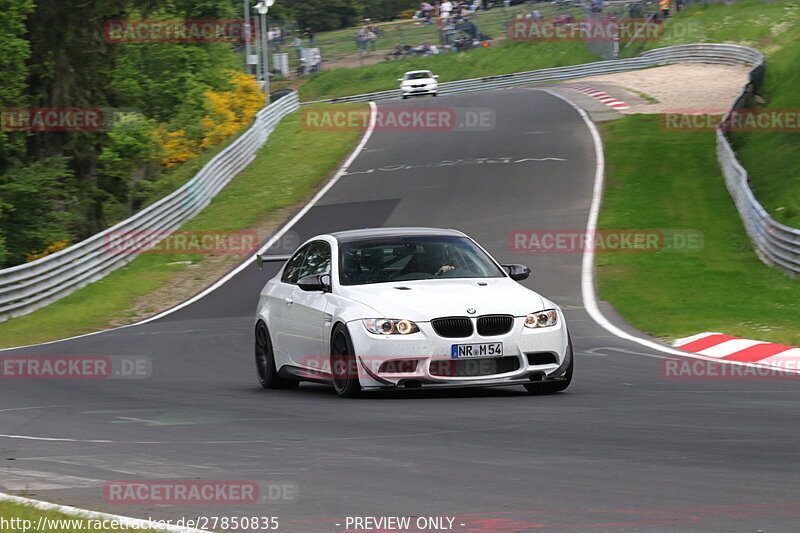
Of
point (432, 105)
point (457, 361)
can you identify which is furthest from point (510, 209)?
point (432, 105)

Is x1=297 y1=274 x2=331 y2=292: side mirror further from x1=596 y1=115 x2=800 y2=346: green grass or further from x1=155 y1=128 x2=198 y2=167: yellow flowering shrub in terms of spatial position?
x1=155 y1=128 x2=198 y2=167: yellow flowering shrub

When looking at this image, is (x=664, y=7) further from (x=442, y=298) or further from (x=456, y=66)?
(x=442, y=298)

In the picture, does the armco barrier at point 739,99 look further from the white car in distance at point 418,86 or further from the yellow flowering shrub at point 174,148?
the yellow flowering shrub at point 174,148

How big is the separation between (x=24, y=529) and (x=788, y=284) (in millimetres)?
17337

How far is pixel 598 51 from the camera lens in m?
69.9

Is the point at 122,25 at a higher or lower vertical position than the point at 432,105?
higher

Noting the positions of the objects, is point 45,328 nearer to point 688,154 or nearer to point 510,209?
point 510,209

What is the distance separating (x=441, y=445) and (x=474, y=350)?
233 centimetres

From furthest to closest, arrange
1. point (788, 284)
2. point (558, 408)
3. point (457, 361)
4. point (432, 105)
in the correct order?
point (432, 105) < point (788, 284) < point (457, 361) < point (558, 408)

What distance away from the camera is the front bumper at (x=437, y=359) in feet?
33.7

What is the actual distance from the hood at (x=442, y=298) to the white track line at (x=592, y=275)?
341 centimetres

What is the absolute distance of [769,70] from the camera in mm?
44375

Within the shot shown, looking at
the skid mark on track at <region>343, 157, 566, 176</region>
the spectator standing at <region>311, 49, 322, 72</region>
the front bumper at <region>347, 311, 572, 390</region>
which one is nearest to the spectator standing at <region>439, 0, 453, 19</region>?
the spectator standing at <region>311, 49, 322, 72</region>

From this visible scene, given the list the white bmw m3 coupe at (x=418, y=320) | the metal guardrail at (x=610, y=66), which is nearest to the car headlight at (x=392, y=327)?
the white bmw m3 coupe at (x=418, y=320)
